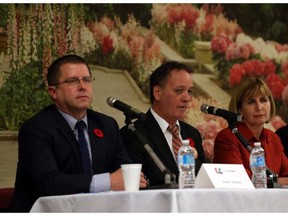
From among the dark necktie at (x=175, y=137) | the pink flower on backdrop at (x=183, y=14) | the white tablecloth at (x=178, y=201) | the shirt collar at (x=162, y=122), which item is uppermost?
the pink flower on backdrop at (x=183, y=14)

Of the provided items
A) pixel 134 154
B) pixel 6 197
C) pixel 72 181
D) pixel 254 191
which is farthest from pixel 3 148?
pixel 254 191

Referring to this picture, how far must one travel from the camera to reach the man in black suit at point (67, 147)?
323cm

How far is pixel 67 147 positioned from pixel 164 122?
2.93 ft

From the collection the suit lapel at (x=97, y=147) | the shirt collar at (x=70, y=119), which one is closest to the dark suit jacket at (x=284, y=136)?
the suit lapel at (x=97, y=147)

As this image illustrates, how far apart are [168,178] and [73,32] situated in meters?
2.34

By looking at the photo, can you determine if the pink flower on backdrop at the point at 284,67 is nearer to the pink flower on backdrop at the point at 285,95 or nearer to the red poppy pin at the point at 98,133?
the pink flower on backdrop at the point at 285,95

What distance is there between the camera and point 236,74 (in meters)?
5.71

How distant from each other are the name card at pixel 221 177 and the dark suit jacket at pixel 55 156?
0.53 meters

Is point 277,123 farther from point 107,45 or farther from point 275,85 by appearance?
point 107,45

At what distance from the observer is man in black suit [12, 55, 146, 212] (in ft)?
10.6

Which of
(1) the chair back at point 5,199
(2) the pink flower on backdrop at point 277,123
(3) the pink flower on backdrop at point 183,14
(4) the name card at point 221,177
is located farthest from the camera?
(2) the pink flower on backdrop at point 277,123

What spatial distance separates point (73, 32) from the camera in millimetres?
5203

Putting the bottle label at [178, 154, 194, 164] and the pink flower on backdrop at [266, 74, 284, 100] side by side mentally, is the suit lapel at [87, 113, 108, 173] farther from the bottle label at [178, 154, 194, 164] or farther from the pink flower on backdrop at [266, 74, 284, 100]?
the pink flower on backdrop at [266, 74, 284, 100]

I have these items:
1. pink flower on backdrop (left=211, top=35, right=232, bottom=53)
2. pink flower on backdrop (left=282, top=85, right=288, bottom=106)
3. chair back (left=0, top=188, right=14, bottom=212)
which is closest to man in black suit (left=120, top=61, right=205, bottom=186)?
chair back (left=0, top=188, right=14, bottom=212)
